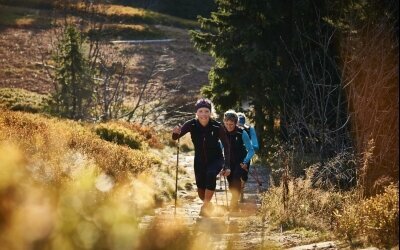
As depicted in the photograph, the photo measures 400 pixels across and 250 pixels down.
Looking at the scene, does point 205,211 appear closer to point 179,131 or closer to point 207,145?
point 207,145

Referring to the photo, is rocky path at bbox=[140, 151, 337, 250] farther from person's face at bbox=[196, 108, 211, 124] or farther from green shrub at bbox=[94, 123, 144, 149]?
green shrub at bbox=[94, 123, 144, 149]

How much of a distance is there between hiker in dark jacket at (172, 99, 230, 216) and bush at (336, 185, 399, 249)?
309 cm

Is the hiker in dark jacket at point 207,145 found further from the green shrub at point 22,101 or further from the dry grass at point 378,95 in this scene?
the green shrub at point 22,101

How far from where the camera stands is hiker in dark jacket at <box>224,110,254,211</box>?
10847 millimetres

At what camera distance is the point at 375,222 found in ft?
20.6

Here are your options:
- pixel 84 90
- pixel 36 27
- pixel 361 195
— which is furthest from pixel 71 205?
pixel 36 27

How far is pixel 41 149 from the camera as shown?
11.0 metres

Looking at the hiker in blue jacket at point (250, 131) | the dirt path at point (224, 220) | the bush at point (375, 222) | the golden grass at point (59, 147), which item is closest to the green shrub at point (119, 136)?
the golden grass at point (59, 147)

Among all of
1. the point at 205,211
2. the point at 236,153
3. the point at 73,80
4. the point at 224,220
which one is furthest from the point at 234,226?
the point at 73,80

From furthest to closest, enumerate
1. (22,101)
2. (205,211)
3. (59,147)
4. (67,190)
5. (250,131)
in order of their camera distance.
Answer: (22,101), (59,147), (250,131), (205,211), (67,190)

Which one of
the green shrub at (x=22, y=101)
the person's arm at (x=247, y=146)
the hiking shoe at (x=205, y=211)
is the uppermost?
the person's arm at (x=247, y=146)

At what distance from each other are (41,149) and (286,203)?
4.62 m

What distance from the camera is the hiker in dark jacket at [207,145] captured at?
9859mm

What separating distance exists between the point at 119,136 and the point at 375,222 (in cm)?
1267
